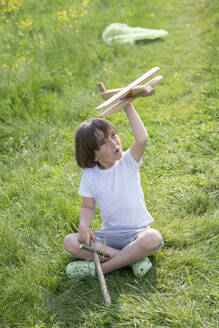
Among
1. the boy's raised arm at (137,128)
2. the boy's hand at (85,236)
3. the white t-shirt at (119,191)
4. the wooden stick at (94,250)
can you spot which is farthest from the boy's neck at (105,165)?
the wooden stick at (94,250)

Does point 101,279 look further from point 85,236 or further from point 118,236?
point 118,236

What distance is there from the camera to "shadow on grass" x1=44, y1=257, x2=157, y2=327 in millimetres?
2094

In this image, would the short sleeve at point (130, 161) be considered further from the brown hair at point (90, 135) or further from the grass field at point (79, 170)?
the grass field at point (79, 170)

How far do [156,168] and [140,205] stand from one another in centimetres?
102

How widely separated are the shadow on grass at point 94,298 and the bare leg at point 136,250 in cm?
9

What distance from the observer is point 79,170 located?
136 inches

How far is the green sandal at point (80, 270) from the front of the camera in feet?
7.84

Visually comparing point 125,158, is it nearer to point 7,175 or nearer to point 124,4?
point 7,175

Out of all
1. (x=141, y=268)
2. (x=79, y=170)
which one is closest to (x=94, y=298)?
(x=141, y=268)

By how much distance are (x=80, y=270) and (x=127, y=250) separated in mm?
335

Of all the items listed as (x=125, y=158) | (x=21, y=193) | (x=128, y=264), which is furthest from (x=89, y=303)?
(x=21, y=193)

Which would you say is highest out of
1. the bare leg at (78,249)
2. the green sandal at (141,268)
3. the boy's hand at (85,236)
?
the boy's hand at (85,236)

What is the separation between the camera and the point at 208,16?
6.58 m

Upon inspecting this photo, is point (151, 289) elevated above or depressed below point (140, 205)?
below
